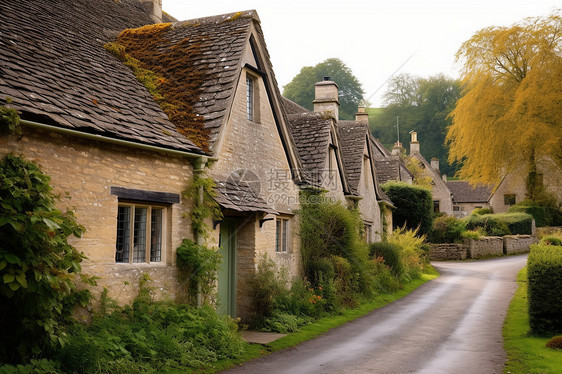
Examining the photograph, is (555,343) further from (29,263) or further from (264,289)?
(29,263)

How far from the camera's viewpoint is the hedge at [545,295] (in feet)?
38.4

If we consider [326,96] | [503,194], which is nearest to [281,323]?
[326,96]

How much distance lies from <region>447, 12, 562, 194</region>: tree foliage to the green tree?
3060cm

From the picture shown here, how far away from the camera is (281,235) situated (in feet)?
49.0

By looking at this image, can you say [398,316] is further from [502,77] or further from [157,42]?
[502,77]


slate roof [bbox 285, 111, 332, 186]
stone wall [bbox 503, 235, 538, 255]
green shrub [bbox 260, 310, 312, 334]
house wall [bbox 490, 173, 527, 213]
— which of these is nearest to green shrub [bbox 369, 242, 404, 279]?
slate roof [bbox 285, 111, 332, 186]

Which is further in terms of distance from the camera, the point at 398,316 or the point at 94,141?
the point at 398,316

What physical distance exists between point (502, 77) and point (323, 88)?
1046 inches

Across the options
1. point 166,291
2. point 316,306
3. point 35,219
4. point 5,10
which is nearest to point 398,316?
point 316,306

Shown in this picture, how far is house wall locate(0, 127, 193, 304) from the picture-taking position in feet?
25.3

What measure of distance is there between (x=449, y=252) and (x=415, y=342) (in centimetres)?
2675

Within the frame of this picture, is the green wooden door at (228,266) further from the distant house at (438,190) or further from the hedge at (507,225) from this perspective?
the distant house at (438,190)

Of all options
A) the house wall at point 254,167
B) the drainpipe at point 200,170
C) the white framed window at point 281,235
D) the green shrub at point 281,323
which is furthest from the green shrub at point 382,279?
the drainpipe at point 200,170

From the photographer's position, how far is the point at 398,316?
15141 millimetres
